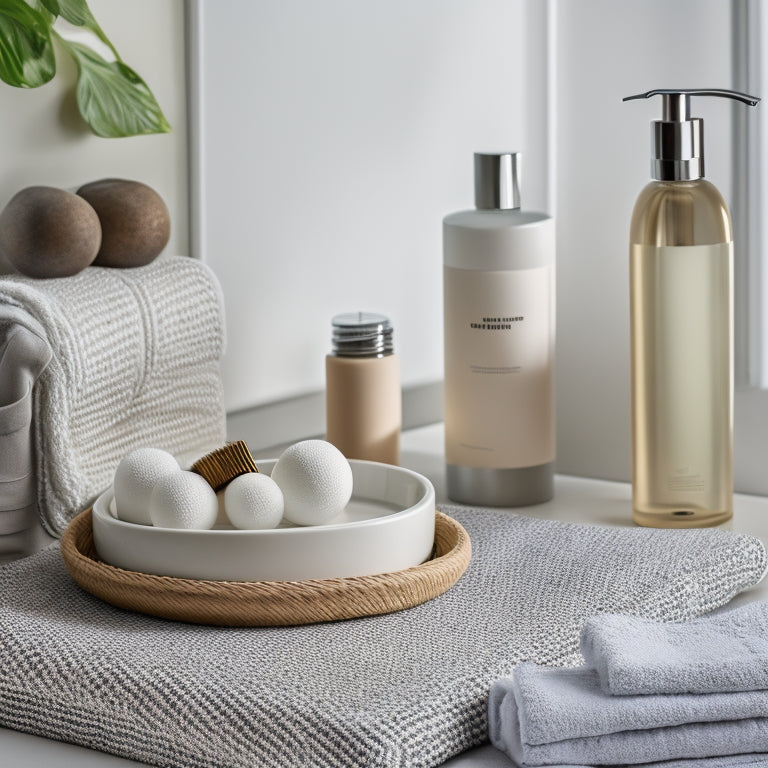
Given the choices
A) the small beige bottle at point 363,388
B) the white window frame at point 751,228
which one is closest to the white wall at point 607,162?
the white window frame at point 751,228

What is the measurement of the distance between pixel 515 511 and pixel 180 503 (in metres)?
0.28

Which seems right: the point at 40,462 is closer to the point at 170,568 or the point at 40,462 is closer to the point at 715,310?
the point at 170,568

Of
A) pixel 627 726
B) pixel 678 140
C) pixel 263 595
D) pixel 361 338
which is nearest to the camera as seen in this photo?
pixel 627 726

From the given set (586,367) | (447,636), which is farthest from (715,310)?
(447,636)

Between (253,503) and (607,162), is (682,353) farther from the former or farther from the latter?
(253,503)

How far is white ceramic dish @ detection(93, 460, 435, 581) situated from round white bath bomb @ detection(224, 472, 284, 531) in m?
0.01

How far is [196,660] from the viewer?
50 cm

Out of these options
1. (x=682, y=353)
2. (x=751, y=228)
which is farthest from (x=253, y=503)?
(x=751, y=228)

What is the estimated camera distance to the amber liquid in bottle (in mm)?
699

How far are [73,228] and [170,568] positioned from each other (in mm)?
253

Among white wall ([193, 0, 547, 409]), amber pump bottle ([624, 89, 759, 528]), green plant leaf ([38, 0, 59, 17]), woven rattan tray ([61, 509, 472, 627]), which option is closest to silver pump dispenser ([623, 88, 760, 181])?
amber pump bottle ([624, 89, 759, 528])

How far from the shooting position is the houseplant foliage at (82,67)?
0.73 meters

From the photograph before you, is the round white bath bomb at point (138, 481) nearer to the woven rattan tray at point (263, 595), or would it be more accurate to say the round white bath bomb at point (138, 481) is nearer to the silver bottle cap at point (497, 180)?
the woven rattan tray at point (263, 595)

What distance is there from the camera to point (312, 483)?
1.88 feet
